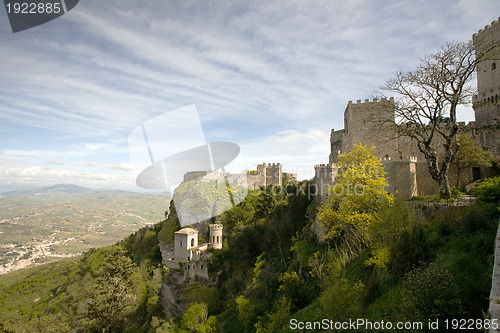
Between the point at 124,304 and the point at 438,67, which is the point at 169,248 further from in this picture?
the point at 438,67

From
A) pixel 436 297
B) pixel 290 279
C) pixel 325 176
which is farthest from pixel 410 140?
pixel 436 297

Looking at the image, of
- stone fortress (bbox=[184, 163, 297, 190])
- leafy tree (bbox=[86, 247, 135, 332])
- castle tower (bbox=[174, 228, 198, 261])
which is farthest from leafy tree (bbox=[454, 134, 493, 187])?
leafy tree (bbox=[86, 247, 135, 332])

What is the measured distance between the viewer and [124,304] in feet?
86.5

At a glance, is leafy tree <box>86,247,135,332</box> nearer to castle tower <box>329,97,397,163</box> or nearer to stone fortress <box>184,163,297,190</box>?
stone fortress <box>184,163,297,190</box>

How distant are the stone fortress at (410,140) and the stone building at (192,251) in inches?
587

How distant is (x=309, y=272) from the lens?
15.1m

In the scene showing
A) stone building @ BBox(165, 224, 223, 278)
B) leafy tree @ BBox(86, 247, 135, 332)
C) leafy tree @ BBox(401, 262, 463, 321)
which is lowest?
leafy tree @ BBox(86, 247, 135, 332)

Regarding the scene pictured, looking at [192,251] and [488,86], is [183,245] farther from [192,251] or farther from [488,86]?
[488,86]

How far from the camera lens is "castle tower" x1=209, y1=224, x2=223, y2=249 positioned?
28688 mm

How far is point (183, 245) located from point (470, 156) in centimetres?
2711

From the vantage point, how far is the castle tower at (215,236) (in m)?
28.7

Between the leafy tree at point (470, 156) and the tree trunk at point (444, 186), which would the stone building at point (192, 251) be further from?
the leafy tree at point (470, 156)

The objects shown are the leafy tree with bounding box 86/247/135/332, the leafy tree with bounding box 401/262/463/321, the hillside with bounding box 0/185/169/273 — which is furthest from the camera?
the hillside with bounding box 0/185/169/273

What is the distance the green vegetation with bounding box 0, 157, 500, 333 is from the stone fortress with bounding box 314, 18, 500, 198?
431cm
